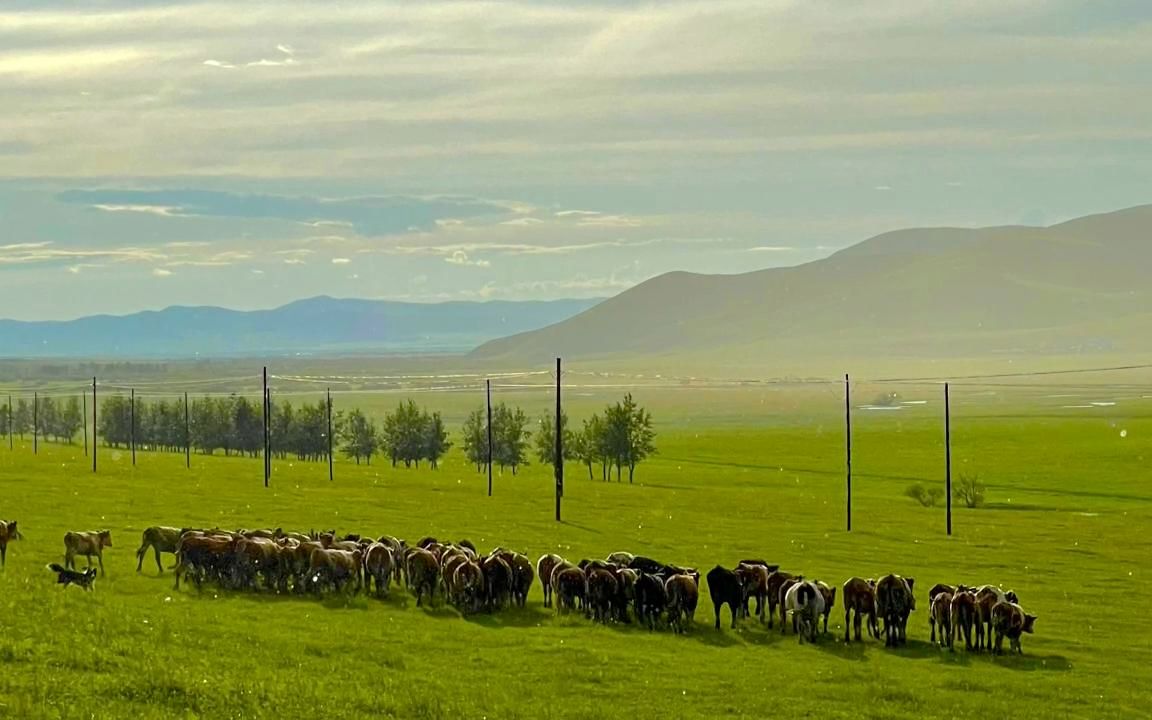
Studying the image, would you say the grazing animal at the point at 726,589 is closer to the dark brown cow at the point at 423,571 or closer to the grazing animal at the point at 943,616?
the grazing animal at the point at 943,616

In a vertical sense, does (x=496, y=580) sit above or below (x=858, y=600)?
above

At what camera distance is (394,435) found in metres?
156

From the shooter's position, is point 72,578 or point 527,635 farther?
point 527,635

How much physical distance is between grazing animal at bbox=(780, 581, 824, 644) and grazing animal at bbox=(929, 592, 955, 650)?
3.14 metres

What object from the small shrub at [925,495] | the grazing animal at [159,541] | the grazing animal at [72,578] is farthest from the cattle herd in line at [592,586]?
the small shrub at [925,495]

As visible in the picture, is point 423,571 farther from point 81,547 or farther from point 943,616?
point 943,616

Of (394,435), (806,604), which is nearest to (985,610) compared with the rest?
(806,604)

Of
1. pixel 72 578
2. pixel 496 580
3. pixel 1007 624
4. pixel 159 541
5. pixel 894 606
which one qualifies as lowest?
pixel 1007 624

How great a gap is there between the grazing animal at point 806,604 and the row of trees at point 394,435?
9407 cm

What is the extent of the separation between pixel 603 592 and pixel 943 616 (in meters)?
9.14

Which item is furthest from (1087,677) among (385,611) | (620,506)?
(620,506)

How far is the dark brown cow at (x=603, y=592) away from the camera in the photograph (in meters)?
36.0

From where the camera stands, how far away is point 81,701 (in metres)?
20.7

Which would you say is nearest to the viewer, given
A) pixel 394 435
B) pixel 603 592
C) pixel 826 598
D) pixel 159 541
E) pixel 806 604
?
pixel 806 604
